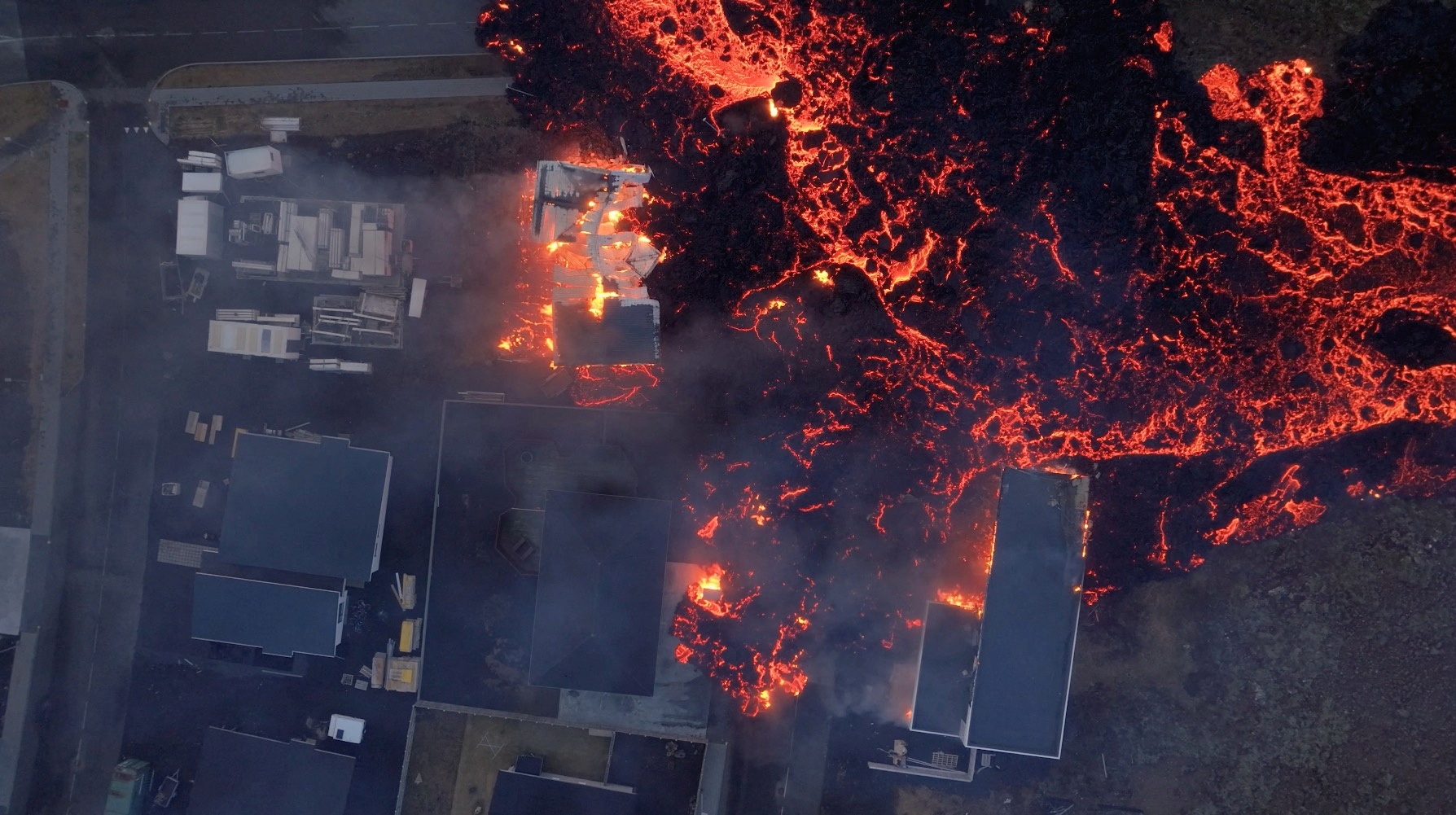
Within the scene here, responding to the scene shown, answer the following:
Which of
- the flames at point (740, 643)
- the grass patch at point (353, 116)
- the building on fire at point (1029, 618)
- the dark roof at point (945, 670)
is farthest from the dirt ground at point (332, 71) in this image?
the dark roof at point (945, 670)

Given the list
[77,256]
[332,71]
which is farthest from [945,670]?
[77,256]

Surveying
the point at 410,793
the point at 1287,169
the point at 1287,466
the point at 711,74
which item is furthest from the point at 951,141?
the point at 410,793

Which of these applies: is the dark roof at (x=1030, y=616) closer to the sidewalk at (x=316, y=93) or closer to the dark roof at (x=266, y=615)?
the dark roof at (x=266, y=615)

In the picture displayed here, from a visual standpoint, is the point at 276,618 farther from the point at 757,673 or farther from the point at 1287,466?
the point at 1287,466

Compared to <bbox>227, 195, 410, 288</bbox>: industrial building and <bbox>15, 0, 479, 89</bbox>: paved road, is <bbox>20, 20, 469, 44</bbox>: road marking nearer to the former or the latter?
<bbox>15, 0, 479, 89</bbox>: paved road

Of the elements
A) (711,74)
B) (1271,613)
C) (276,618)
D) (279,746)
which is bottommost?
(279,746)

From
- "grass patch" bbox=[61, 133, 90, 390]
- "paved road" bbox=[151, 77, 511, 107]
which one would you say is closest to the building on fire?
"paved road" bbox=[151, 77, 511, 107]

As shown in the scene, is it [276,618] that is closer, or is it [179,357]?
[276,618]
